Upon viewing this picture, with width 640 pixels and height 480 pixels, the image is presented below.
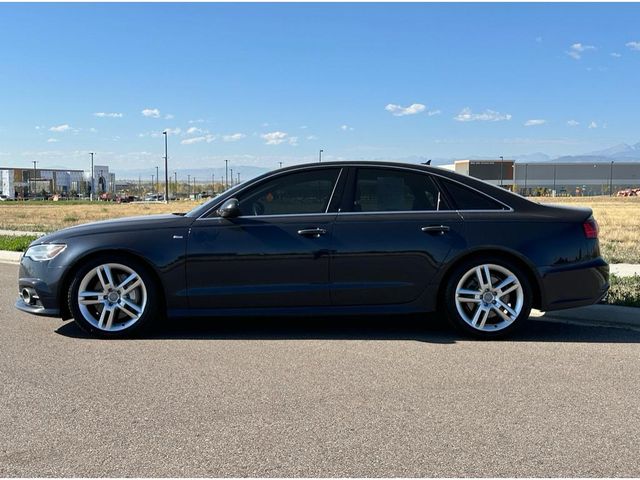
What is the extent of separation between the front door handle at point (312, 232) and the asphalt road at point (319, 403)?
0.95 m

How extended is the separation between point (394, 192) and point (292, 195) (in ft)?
3.07

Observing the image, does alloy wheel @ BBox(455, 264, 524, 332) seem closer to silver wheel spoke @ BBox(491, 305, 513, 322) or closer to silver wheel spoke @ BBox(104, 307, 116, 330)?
silver wheel spoke @ BBox(491, 305, 513, 322)

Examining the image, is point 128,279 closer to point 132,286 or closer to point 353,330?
point 132,286

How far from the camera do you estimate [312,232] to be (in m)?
5.79

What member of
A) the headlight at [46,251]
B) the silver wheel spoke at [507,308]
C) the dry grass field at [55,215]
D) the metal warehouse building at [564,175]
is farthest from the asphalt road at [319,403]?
the metal warehouse building at [564,175]

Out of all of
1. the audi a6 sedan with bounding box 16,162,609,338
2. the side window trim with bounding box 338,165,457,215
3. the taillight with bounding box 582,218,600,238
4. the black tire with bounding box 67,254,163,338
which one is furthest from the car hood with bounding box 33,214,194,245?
the taillight with bounding box 582,218,600,238

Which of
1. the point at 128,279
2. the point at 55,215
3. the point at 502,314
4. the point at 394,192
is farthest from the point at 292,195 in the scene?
the point at 55,215

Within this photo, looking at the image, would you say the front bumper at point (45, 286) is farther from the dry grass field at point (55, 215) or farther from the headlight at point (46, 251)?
the dry grass field at point (55, 215)

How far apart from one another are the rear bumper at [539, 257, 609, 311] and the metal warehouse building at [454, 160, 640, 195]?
105 m

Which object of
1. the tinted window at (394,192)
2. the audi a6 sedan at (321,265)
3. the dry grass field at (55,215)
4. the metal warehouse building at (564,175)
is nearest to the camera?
the audi a6 sedan at (321,265)

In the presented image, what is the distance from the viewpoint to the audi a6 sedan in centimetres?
576

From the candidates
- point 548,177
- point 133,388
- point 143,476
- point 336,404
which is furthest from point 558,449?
point 548,177

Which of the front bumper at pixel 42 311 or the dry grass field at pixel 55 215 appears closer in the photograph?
the front bumper at pixel 42 311

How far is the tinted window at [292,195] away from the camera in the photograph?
595cm
